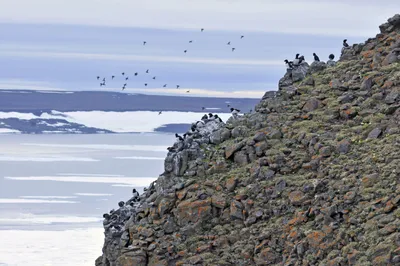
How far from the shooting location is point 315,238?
19.4 metres

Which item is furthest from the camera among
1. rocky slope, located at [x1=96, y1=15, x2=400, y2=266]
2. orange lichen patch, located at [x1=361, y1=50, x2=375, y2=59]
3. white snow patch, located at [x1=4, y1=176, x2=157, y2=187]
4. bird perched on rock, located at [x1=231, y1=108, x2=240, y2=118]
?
white snow patch, located at [x1=4, y1=176, x2=157, y2=187]

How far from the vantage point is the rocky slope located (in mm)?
19406

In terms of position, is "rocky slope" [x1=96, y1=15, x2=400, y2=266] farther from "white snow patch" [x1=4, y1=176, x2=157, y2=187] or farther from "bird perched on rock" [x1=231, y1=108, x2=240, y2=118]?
"white snow patch" [x1=4, y1=176, x2=157, y2=187]

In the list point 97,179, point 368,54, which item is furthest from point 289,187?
point 97,179

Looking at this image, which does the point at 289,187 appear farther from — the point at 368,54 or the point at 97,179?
the point at 97,179

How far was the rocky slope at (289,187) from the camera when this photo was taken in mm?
19406

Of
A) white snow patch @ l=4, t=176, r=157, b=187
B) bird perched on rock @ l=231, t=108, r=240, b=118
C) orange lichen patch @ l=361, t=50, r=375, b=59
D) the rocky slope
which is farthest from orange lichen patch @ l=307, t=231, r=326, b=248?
white snow patch @ l=4, t=176, r=157, b=187

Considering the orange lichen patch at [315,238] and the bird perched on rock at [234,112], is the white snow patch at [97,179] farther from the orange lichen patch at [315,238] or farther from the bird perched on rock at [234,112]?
the orange lichen patch at [315,238]

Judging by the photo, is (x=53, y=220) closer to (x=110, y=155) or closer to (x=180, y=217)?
(x=180, y=217)

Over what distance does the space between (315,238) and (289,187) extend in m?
1.89

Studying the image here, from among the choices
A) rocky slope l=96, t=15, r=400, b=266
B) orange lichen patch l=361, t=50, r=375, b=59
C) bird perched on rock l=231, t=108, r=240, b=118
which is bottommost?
rocky slope l=96, t=15, r=400, b=266

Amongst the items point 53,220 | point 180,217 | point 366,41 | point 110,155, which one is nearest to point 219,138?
point 180,217

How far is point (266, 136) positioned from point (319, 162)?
1647 millimetres

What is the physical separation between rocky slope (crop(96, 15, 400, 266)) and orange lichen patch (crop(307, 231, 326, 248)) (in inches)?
0.9
